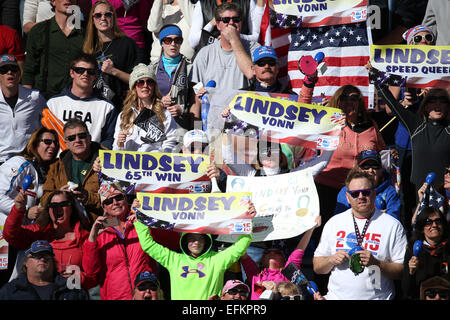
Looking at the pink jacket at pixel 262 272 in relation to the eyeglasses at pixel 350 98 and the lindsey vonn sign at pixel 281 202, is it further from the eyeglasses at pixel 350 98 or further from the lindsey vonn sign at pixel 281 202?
the eyeglasses at pixel 350 98

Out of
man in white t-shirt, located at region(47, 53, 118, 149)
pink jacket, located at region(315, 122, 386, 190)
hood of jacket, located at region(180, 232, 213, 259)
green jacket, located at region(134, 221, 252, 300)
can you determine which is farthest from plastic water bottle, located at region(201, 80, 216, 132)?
green jacket, located at region(134, 221, 252, 300)

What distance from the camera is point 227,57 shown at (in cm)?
1221

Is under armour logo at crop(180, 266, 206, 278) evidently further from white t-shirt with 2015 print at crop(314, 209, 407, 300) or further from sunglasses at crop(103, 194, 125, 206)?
Result: white t-shirt with 2015 print at crop(314, 209, 407, 300)

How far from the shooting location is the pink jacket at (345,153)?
36.1ft

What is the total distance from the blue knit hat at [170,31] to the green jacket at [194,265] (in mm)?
3131

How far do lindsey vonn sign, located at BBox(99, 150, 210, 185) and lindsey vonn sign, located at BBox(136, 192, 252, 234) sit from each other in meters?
0.48

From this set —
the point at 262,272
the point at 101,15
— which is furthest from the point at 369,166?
the point at 101,15

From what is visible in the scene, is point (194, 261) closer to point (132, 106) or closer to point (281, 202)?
point (281, 202)

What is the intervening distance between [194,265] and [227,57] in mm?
3401

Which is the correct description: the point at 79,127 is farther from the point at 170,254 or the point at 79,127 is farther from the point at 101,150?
the point at 170,254

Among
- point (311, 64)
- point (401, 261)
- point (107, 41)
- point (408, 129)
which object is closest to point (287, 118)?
point (311, 64)

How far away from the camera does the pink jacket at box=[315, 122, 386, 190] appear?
36.1 ft

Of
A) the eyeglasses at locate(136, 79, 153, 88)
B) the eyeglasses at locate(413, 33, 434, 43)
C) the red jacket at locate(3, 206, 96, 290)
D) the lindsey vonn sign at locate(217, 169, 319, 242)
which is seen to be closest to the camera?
the red jacket at locate(3, 206, 96, 290)

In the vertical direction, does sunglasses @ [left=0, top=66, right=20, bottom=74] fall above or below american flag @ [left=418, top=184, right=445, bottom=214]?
above
